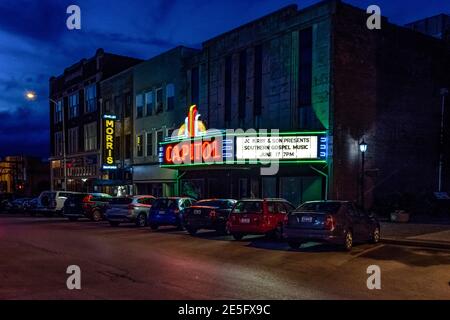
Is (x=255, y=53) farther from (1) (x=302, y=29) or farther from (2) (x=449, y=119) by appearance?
(2) (x=449, y=119)

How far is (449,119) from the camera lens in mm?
30125

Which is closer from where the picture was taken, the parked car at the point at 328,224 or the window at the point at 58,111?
the parked car at the point at 328,224

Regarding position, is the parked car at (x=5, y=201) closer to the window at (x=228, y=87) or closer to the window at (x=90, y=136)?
the window at (x=90, y=136)

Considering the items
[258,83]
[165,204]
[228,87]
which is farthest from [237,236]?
[228,87]

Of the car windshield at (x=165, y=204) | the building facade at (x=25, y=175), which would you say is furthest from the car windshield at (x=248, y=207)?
the building facade at (x=25, y=175)

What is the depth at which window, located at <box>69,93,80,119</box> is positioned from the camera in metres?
51.1

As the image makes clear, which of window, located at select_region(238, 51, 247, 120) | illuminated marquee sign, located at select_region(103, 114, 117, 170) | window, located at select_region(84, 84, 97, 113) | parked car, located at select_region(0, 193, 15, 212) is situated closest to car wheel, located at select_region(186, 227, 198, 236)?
window, located at select_region(238, 51, 247, 120)

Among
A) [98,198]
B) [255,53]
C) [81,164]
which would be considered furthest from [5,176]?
[255,53]

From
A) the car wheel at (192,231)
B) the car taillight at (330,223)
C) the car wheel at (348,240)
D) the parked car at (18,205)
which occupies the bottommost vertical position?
the parked car at (18,205)

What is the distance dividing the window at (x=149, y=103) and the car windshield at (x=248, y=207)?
73.5 ft

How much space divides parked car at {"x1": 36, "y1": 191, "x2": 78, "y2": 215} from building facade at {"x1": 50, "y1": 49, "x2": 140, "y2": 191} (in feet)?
33.3

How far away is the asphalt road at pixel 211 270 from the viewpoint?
852cm

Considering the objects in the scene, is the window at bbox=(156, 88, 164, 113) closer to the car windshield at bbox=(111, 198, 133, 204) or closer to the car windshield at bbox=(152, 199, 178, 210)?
the car windshield at bbox=(111, 198, 133, 204)

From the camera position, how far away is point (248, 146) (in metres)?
24.7
